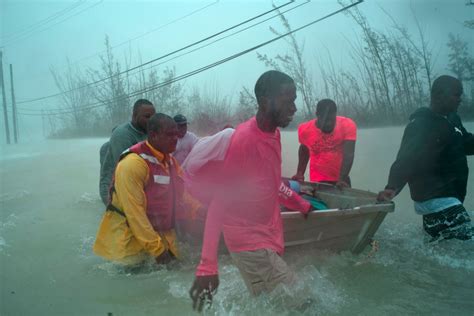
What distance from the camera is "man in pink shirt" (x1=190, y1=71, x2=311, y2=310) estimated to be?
2.56m

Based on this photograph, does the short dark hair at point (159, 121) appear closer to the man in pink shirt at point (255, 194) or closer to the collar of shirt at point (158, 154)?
the collar of shirt at point (158, 154)

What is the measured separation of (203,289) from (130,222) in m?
1.41

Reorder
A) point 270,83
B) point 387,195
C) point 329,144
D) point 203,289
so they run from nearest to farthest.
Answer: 1. point 203,289
2. point 270,83
3. point 387,195
4. point 329,144

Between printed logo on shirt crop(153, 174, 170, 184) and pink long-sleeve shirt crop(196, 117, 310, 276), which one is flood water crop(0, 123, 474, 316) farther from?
printed logo on shirt crop(153, 174, 170, 184)

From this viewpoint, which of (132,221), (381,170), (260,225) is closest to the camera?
(260,225)

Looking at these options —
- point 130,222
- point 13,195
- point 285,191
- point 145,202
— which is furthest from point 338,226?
point 13,195

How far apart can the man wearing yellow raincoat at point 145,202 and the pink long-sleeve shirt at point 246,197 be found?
3.86ft

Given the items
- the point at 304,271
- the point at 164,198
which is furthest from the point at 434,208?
the point at 164,198

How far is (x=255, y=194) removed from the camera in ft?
8.66

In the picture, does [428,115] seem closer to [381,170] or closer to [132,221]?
[132,221]

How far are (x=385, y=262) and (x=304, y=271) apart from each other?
3.51 feet

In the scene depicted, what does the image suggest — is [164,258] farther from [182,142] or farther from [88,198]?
[88,198]

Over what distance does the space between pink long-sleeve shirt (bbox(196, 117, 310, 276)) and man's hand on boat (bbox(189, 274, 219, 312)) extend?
0.04m

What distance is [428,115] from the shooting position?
13.1ft
